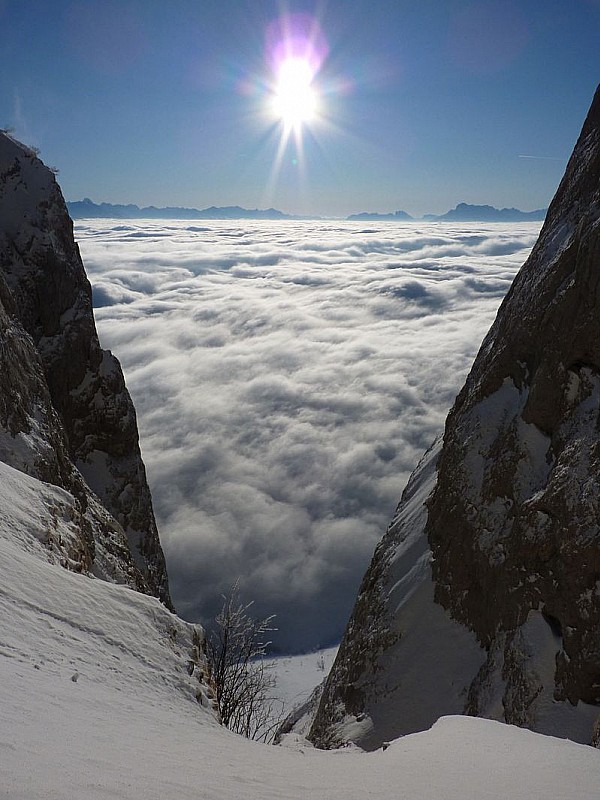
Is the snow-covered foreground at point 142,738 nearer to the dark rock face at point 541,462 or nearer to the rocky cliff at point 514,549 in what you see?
the rocky cliff at point 514,549

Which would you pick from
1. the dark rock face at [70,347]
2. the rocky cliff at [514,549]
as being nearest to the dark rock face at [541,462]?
the rocky cliff at [514,549]

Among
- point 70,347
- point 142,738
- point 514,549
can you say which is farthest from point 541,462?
point 70,347

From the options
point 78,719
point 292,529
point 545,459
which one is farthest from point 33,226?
point 292,529

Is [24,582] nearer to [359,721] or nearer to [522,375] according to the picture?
[359,721]

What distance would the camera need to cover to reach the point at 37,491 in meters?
13.0

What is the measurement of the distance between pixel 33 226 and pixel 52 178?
13.0 feet

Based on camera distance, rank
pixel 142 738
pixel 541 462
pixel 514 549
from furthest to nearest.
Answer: pixel 541 462 < pixel 514 549 < pixel 142 738

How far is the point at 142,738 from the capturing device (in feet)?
18.4

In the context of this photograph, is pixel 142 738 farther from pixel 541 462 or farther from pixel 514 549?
pixel 541 462

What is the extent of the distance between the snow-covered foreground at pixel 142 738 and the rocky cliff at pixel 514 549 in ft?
22.6

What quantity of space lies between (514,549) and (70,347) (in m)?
30.3

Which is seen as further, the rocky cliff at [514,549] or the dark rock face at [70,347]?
the dark rock face at [70,347]

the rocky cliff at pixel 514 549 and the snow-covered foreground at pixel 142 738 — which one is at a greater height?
the rocky cliff at pixel 514 549

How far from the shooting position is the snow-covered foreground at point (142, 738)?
4.16 meters
